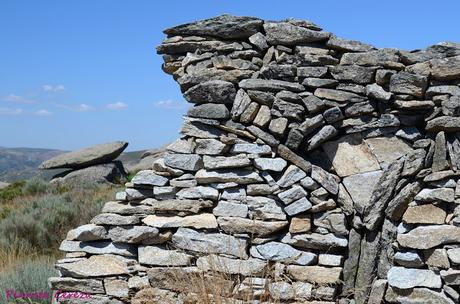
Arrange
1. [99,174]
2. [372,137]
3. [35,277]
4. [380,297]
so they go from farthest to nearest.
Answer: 1. [99,174]
2. [35,277]
3. [372,137]
4. [380,297]

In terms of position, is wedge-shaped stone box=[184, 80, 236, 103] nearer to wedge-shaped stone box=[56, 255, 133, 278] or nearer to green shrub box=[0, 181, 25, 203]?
wedge-shaped stone box=[56, 255, 133, 278]

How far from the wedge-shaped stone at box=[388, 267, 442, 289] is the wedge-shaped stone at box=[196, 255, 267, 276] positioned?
3.73 ft

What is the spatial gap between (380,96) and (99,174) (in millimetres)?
13528

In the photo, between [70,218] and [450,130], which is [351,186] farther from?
[70,218]

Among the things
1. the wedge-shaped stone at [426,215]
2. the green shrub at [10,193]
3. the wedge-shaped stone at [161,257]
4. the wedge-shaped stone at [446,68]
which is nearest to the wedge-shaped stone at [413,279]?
the wedge-shaped stone at [426,215]

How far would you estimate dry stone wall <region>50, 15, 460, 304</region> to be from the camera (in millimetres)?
5121

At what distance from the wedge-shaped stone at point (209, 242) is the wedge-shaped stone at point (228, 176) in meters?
0.51

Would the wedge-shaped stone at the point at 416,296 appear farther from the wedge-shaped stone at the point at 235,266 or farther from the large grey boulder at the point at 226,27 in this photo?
the large grey boulder at the point at 226,27

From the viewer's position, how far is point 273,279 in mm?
5199

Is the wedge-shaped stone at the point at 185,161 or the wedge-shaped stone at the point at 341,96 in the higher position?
the wedge-shaped stone at the point at 341,96

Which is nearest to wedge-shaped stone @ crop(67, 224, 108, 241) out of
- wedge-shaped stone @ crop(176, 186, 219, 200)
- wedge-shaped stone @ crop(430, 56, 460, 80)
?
wedge-shaped stone @ crop(176, 186, 219, 200)

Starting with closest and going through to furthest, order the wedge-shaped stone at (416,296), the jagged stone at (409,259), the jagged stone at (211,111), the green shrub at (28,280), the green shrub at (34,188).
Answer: the wedge-shaped stone at (416,296) → the jagged stone at (409,259) → the jagged stone at (211,111) → the green shrub at (28,280) → the green shrub at (34,188)

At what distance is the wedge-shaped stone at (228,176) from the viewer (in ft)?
17.6

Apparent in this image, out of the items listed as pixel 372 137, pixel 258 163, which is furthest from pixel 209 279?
pixel 372 137
